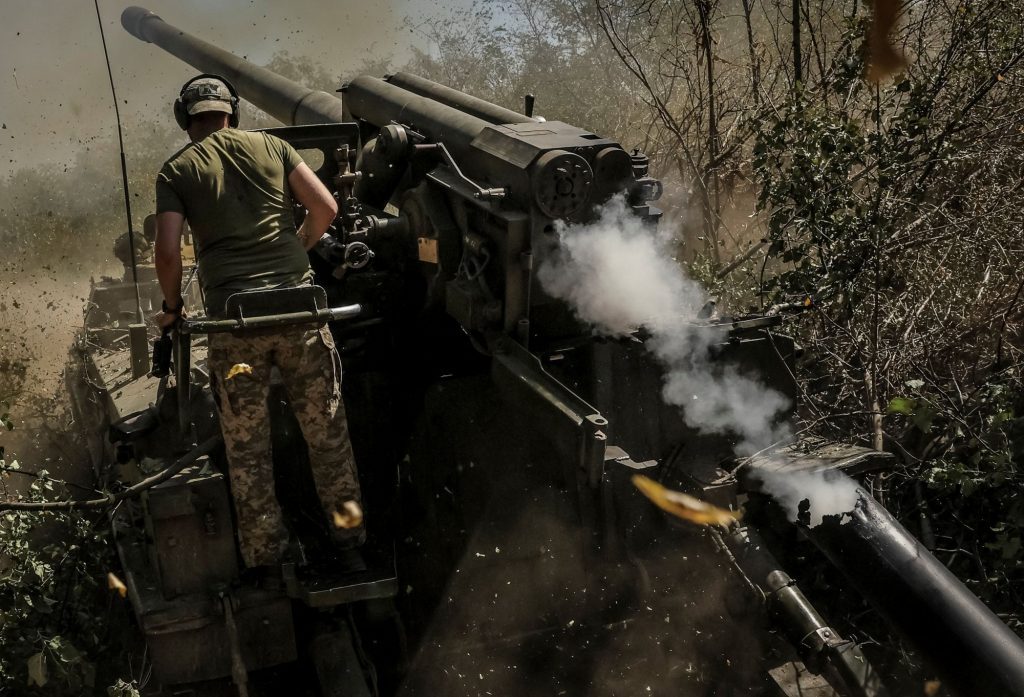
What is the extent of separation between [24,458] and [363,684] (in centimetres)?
553

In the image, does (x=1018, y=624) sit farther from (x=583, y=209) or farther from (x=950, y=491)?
(x=583, y=209)

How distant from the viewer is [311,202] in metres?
4.89

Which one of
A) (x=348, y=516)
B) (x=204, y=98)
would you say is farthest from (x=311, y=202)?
(x=348, y=516)

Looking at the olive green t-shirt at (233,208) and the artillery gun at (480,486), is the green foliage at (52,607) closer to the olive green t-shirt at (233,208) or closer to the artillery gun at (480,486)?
the artillery gun at (480,486)

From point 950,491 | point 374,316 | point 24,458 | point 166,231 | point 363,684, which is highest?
point 166,231

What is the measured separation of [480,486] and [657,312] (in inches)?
49.9

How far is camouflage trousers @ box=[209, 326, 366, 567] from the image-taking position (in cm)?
458

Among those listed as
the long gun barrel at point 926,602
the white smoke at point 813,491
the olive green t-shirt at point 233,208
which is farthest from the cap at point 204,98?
the long gun barrel at point 926,602

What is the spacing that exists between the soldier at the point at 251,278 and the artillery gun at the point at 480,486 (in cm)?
16

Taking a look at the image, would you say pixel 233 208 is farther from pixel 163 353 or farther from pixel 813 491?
pixel 813 491

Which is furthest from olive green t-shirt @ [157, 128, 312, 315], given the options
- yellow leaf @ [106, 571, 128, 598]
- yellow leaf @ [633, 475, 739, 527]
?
yellow leaf @ [633, 475, 739, 527]

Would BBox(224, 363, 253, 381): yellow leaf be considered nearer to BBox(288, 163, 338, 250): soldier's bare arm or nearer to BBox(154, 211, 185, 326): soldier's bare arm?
BBox(154, 211, 185, 326): soldier's bare arm

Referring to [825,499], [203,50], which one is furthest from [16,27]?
[825,499]

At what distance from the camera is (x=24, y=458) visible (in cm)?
893
